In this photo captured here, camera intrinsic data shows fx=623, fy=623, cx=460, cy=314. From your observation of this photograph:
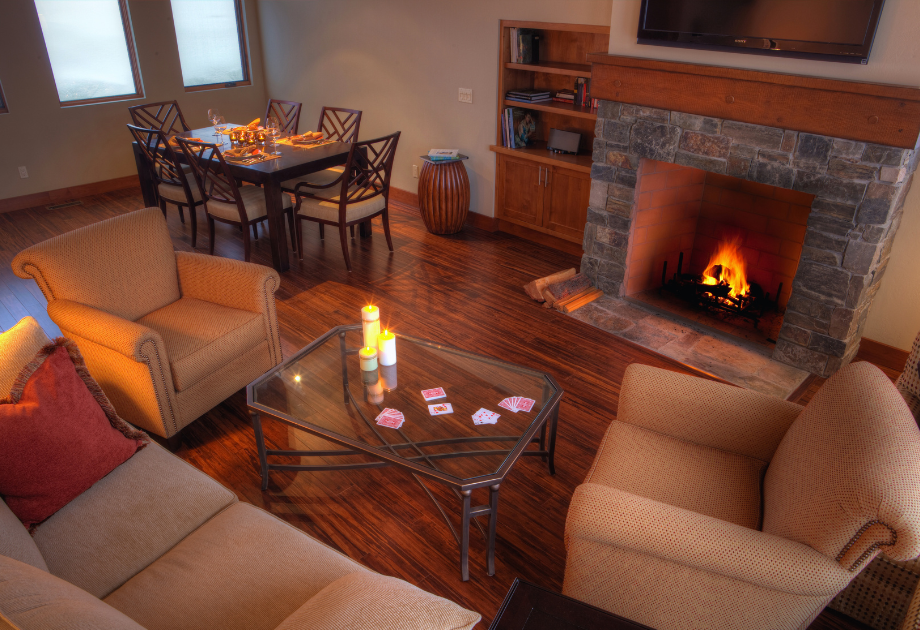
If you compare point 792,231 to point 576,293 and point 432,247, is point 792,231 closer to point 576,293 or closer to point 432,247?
point 576,293

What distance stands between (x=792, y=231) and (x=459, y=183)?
2401 mm

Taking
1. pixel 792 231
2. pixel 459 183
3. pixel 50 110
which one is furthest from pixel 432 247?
pixel 50 110

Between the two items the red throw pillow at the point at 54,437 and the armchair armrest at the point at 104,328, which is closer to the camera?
the red throw pillow at the point at 54,437

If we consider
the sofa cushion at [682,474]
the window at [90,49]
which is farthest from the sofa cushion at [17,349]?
the window at [90,49]

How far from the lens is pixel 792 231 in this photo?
12.1 ft

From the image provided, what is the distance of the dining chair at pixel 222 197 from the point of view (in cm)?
426

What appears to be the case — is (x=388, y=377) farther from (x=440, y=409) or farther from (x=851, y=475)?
(x=851, y=475)

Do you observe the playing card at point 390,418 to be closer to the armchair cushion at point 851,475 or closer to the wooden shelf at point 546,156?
the armchair cushion at point 851,475

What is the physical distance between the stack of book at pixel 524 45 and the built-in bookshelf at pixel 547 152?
50 millimetres

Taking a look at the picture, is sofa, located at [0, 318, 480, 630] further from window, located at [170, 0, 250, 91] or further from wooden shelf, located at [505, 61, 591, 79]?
window, located at [170, 0, 250, 91]

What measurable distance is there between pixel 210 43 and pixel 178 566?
630 cm

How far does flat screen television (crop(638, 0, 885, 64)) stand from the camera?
272cm

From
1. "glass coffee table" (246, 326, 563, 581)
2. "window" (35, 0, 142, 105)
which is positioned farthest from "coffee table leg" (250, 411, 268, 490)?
"window" (35, 0, 142, 105)

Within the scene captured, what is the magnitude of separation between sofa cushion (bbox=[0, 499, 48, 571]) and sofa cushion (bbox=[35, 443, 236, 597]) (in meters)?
0.09
